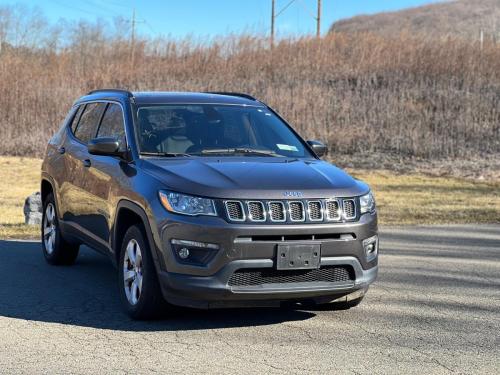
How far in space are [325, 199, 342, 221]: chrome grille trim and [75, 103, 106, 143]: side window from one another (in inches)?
115

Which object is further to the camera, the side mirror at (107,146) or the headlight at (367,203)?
the side mirror at (107,146)

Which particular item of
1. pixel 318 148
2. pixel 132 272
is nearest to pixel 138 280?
pixel 132 272

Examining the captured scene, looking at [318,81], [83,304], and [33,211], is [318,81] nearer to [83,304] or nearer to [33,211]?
[33,211]

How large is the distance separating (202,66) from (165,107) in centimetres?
2249

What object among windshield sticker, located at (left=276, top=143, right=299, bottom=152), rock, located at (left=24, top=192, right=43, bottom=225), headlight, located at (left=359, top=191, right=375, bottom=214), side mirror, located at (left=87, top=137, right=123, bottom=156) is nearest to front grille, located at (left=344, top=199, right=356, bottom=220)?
headlight, located at (left=359, top=191, right=375, bottom=214)

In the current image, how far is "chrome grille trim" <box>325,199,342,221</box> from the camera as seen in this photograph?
5332 mm

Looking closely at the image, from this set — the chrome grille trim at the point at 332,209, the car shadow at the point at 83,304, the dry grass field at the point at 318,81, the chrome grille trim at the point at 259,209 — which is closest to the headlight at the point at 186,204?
the chrome grille trim at the point at 259,209

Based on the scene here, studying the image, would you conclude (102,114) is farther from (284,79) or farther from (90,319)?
(284,79)

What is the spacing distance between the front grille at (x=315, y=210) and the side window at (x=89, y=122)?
2.88m

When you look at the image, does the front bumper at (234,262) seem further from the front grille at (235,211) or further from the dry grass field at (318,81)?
the dry grass field at (318,81)

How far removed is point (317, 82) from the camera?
1122 inches

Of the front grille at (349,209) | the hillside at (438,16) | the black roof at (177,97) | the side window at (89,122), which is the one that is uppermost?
the hillside at (438,16)

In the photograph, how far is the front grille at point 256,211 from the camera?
5.15 meters

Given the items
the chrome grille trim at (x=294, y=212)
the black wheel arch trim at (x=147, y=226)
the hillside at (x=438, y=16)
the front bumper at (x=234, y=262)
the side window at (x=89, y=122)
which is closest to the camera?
the front bumper at (x=234, y=262)
